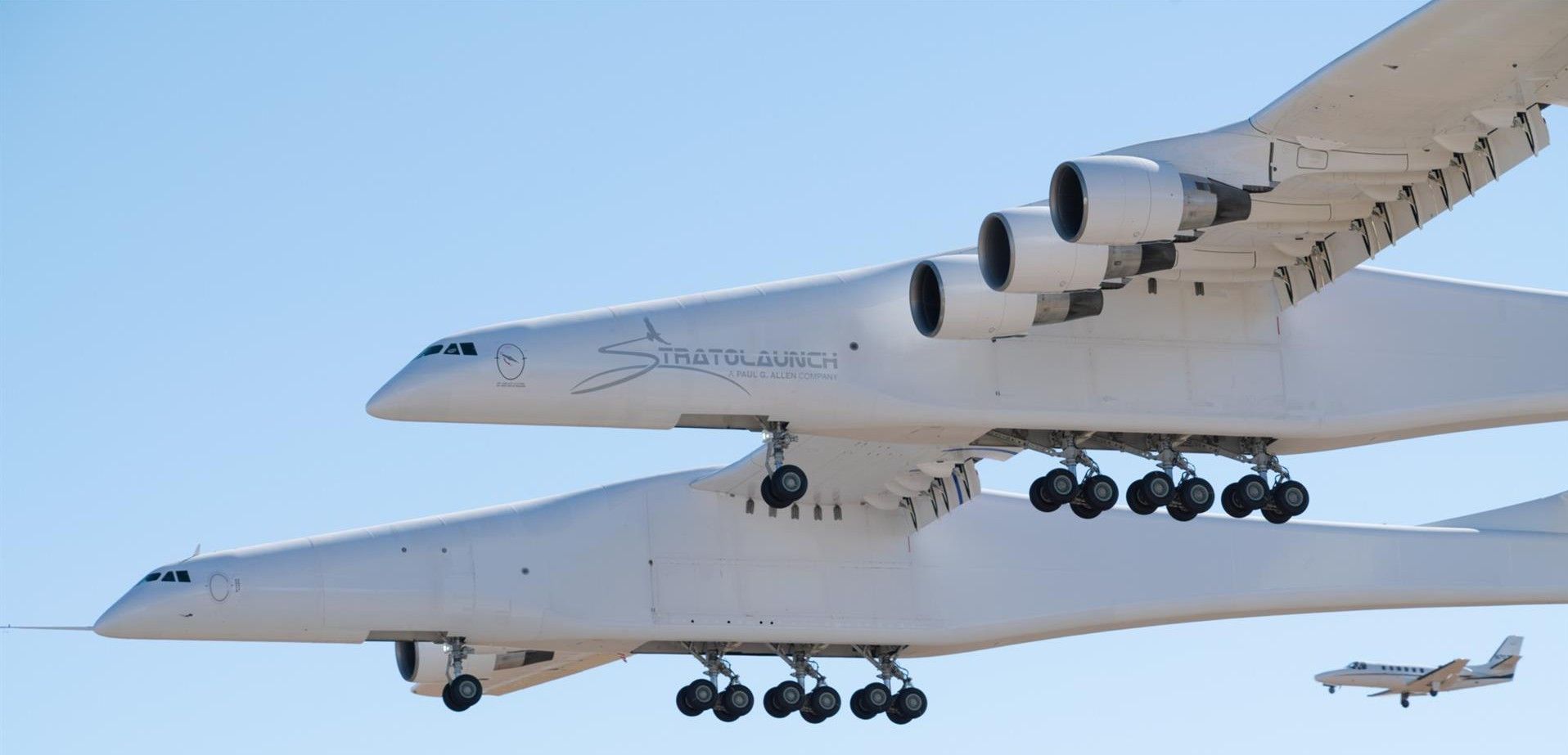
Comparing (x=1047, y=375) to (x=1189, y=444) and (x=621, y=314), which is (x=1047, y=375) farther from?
(x=621, y=314)

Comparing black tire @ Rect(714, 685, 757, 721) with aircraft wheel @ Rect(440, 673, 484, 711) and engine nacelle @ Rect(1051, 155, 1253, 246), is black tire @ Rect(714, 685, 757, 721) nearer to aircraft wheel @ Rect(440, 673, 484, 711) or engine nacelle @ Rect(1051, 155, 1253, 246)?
aircraft wheel @ Rect(440, 673, 484, 711)

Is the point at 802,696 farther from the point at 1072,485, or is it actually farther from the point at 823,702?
the point at 1072,485

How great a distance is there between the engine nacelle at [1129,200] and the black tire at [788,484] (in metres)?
4.14

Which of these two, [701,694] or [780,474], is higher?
[780,474]

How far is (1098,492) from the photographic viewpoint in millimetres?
29844

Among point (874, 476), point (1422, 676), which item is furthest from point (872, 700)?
point (1422, 676)

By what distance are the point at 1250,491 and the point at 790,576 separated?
8.22 m

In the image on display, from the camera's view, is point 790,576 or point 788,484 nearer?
point 788,484

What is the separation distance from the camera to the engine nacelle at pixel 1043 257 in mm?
27250

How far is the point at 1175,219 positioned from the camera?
26.9m

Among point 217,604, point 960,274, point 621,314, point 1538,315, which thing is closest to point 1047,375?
point 960,274

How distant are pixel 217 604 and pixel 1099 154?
1399 cm

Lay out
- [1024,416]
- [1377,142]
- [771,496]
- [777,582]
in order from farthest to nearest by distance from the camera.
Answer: [777,582] → [1024,416] → [771,496] → [1377,142]

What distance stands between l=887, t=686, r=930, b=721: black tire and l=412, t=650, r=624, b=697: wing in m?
4.20
